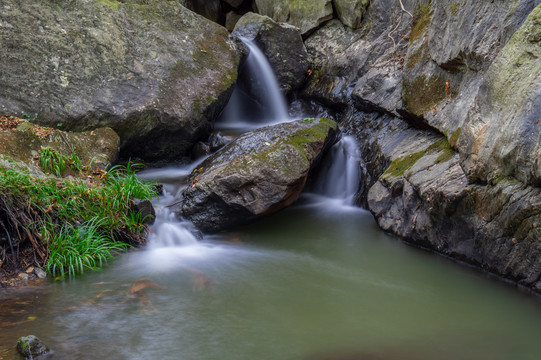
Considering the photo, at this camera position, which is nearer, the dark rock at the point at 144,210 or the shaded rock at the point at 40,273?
the shaded rock at the point at 40,273

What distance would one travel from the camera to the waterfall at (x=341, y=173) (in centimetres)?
750

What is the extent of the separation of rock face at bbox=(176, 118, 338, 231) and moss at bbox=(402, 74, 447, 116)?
1.65m

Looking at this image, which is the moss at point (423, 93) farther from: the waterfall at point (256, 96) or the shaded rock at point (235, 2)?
the shaded rock at point (235, 2)

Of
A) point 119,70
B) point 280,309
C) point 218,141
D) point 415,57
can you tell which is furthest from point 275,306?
point 119,70

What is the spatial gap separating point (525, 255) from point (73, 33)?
715 cm

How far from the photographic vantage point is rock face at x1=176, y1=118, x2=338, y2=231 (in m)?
5.80

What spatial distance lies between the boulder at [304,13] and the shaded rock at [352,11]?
1.34 feet

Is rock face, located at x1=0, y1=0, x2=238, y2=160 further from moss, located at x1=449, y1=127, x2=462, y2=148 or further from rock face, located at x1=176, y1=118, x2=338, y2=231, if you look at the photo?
moss, located at x1=449, y1=127, x2=462, y2=148

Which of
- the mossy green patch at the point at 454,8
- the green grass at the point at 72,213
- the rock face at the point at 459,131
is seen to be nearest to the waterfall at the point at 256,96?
the rock face at the point at 459,131

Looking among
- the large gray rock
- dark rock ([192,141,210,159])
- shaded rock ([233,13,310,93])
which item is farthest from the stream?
shaded rock ([233,13,310,93])

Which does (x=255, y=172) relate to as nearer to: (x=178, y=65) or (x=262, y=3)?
(x=178, y=65)

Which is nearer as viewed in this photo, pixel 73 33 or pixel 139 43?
pixel 73 33

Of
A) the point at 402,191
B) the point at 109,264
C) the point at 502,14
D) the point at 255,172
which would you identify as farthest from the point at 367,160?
the point at 109,264

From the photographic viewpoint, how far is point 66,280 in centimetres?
434
